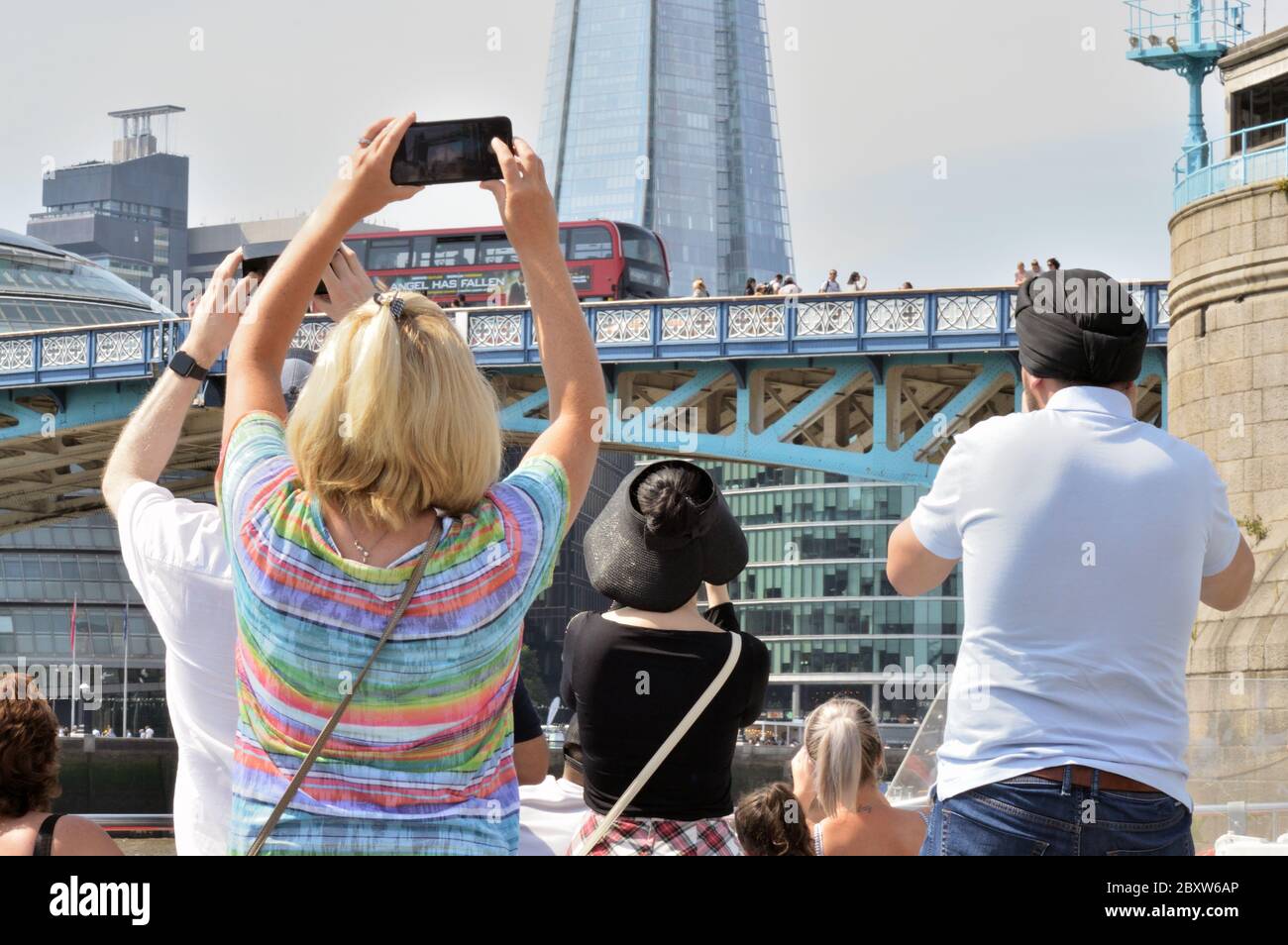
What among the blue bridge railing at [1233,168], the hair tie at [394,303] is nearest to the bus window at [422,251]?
the blue bridge railing at [1233,168]

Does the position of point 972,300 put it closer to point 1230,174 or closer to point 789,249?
point 1230,174

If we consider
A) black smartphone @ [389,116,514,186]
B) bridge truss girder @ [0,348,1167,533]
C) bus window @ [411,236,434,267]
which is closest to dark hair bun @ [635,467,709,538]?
black smartphone @ [389,116,514,186]

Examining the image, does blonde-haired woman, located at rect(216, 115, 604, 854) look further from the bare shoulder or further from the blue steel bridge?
the blue steel bridge

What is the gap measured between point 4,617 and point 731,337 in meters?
44.5

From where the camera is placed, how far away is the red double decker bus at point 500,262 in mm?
35250

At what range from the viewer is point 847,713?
4.68m

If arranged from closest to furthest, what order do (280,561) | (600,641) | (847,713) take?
(280,561)
(600,641)
(847,713)

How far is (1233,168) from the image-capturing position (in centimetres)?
1991

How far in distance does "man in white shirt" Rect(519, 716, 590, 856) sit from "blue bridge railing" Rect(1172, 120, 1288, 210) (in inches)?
629

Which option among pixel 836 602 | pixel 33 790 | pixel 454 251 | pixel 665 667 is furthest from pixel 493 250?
pixel 836 602

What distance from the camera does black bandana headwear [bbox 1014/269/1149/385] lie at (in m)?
3.35

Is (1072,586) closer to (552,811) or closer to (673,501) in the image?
(673,501)

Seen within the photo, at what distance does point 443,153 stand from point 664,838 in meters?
1.55
